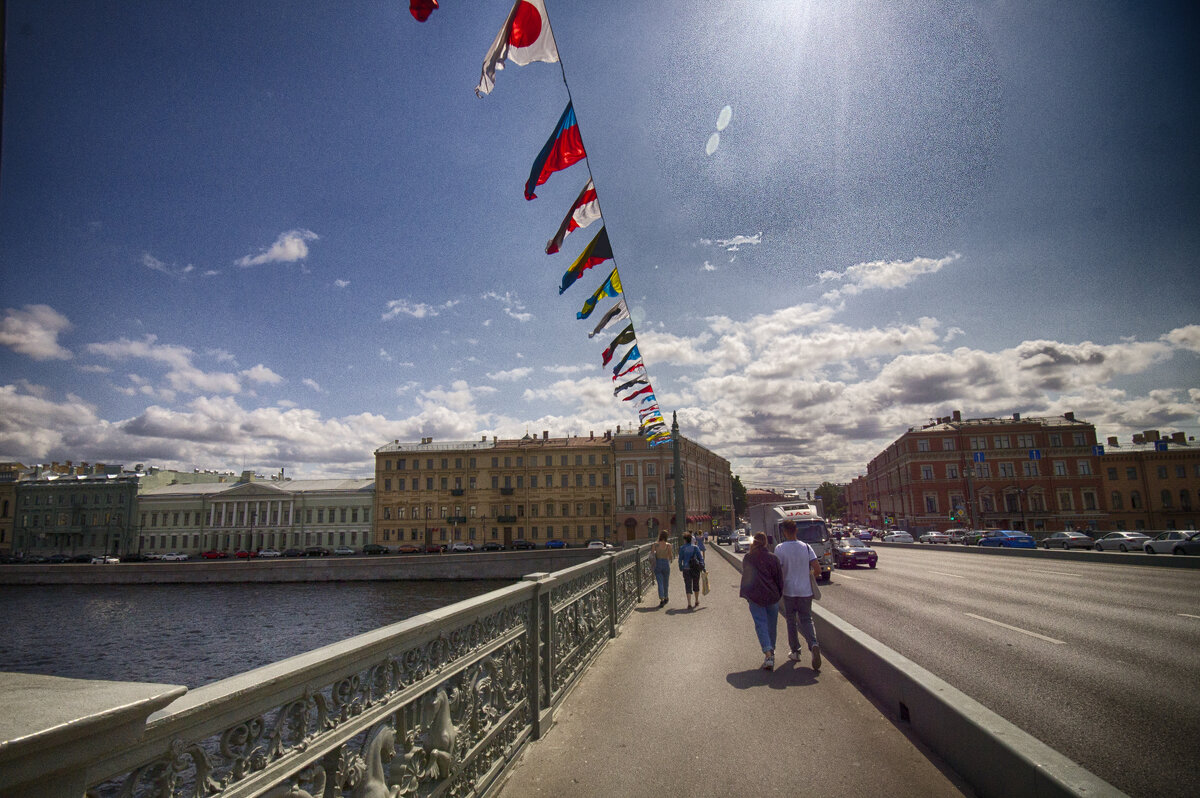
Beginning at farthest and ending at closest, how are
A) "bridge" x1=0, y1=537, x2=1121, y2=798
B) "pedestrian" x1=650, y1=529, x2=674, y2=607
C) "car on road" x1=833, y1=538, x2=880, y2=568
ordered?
"car on road" x1=833, y1=538, x2=880, y2=568 → "pedestrian" x1=650, y1=529, x2=674, y2=607 → "bridge" x1=0, y1=537, x2=1121, y2=798

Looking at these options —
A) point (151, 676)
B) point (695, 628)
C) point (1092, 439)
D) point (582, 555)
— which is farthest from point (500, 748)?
point (1092, 439)

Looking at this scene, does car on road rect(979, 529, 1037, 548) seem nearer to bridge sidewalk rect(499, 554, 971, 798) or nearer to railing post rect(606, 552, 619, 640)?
railing post rect(606, 552, 619, 640)

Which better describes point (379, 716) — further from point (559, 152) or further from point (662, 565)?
point (662, 565)

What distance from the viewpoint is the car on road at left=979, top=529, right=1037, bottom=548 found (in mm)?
38081

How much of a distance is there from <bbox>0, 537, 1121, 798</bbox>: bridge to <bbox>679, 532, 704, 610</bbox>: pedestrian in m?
4.66

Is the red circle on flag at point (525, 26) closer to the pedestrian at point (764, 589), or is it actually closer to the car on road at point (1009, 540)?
the pedestrian at point (764, 589)

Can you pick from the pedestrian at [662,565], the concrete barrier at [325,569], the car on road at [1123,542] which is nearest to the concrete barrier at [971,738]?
the pedestrian at [662,565]

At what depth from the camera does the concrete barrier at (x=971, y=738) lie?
2982mm

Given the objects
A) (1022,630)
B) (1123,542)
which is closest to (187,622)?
(1022,630)

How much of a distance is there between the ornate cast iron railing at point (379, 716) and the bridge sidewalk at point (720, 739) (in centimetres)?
40

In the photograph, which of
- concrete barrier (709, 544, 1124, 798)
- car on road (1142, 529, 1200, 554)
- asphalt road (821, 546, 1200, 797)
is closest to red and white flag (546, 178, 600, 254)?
concrete barrier (709, 544, 1124, 798)

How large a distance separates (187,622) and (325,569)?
1770cm

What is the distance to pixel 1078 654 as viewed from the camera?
742 cm

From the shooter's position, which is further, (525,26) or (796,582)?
(796,582)
